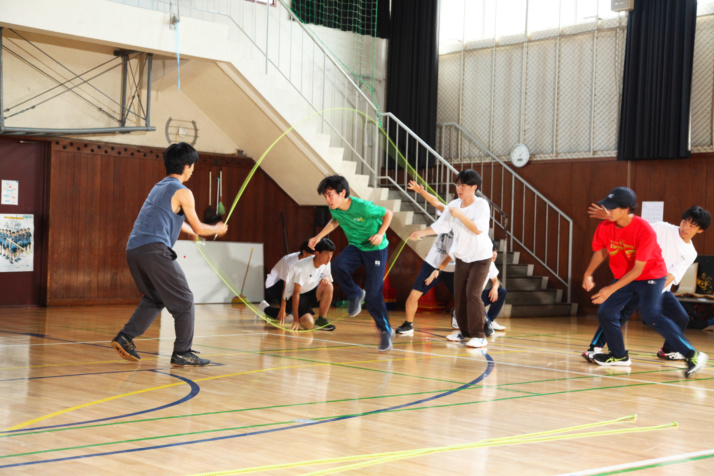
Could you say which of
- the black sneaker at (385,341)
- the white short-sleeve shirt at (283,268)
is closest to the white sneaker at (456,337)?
the black sneaker at (385,341)

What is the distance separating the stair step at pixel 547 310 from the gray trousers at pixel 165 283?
6919mm

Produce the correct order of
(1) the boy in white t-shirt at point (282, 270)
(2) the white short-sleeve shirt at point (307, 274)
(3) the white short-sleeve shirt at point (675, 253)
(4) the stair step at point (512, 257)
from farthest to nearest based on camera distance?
1. (4) the stair step at point (512, 257)
2. (1) the boy in white t-shirt at point (282, 270)
3. (2) the white short-sleeve shirt at point (307, 274)
4. (3) the white short-sleeve shirt at point (675, 253)

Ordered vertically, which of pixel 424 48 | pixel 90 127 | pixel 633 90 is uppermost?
pixel 424 48

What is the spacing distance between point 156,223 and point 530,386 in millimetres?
2700

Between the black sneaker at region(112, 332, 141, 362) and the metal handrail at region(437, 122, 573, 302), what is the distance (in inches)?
293

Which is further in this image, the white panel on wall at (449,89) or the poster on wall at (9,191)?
the white panel on wall at (449,89)

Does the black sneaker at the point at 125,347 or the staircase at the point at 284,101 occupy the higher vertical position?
the staircase at the point at 284,101

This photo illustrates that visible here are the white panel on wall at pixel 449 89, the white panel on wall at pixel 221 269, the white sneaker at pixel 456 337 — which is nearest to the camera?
the white sneaker at pixel 456 337

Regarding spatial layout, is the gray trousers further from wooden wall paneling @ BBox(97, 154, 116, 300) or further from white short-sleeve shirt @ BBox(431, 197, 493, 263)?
wooden wall paneling @ BBox(97, 154, 116, 300)

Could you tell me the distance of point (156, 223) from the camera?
551 cm

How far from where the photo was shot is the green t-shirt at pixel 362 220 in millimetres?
7066

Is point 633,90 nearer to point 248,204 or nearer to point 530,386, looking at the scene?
point 248,204

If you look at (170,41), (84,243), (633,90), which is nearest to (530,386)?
(170,41)

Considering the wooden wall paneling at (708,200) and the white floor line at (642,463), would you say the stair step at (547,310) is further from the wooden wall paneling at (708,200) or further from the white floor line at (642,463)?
the white floor line at (642,463)
